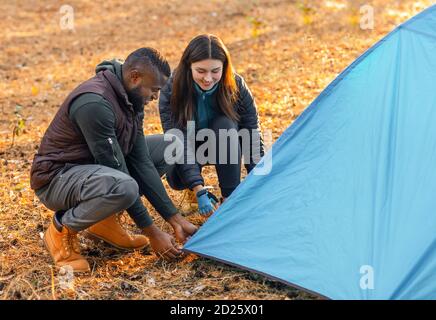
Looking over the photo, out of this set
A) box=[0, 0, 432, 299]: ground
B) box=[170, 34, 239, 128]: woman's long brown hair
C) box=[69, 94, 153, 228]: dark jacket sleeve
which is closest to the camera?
box=[69, 94, 153, 228]: dark jacket sleeve

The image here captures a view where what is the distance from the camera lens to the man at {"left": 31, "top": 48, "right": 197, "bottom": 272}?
3.67 metres

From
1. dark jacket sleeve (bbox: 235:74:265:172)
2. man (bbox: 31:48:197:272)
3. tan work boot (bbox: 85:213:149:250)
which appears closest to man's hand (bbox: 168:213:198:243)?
man (bbox: 31:48:197:272)

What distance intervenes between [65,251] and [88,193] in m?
0.41

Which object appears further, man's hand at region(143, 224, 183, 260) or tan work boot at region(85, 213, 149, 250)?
tan work boot at region(85, 213, 149, 250)

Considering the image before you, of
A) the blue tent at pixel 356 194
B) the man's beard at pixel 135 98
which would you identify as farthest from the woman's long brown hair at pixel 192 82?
the blue tent at pixel 356 194

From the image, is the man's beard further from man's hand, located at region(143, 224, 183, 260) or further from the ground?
the ground

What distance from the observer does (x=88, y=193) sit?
3711 mm

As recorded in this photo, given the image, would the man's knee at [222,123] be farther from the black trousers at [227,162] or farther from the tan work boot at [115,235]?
the tan work boot at [115,235]

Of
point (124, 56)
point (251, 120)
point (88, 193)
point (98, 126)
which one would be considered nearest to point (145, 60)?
point (98, 126)

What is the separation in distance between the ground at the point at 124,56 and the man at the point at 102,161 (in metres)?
0.19

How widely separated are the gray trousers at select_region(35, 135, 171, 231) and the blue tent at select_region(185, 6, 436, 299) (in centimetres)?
49

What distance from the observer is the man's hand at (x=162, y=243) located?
3.95 m

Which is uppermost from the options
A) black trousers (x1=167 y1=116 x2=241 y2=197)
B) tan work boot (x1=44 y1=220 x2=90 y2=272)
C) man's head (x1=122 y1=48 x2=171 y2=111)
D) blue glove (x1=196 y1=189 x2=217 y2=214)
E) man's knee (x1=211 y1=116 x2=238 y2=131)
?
man's head (x1=122 y1=48 x2=171 y2=111)
